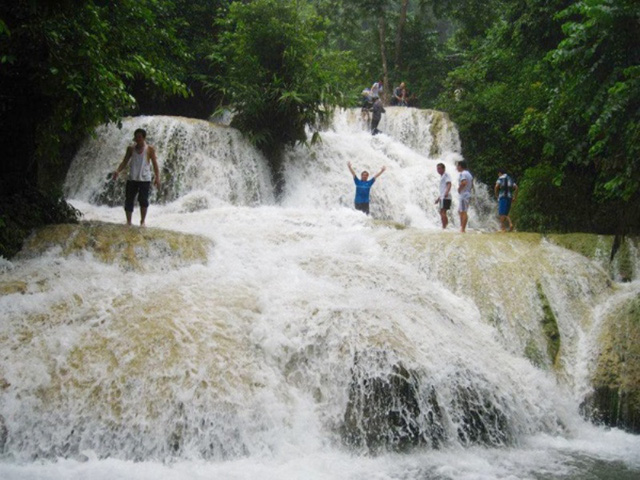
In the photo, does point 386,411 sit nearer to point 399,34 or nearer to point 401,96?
point 401,96

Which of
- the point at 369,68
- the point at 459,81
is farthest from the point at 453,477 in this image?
the point at 369,68

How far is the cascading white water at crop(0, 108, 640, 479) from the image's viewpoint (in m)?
4.88

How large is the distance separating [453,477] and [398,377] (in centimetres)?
112

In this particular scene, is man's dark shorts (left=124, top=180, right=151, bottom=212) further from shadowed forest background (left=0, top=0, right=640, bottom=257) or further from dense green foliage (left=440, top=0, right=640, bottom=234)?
dense green foliage (left=440, top=0, right=640, bottom=234)

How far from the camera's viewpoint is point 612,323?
7531 mm

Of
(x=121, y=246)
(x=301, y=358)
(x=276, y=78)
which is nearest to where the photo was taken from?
(x=301, y=358)

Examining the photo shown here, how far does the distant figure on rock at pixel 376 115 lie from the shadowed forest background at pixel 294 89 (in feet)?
6.28

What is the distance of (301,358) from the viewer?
602 cm

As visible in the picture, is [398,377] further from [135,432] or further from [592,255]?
[592,255]

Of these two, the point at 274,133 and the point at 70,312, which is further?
the point at 274,133

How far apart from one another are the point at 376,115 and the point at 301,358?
1404cm

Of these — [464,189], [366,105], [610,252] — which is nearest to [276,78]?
[366,105]

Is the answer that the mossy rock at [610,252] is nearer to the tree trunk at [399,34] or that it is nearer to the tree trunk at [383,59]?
the tree trunk at [383,59]

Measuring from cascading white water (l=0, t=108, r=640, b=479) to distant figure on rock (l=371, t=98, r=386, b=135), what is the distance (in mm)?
10104
